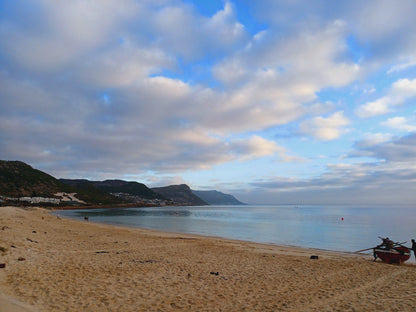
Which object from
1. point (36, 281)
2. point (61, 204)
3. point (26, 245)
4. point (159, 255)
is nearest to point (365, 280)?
point (159, 255)

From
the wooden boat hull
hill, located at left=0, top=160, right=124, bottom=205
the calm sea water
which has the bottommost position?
the calm sea water

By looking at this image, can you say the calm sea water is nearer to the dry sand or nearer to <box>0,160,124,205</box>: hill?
the dry sand

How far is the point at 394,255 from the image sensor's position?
1945 centimetres

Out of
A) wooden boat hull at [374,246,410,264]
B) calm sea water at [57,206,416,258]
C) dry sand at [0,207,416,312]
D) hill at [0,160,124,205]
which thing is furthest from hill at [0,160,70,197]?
wooden boat hull at [374,246,410,264]

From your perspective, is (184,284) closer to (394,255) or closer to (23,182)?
(394,255)

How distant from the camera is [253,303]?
8.88 meters

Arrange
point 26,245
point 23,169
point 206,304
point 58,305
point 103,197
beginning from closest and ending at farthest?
point 58,305 < point 206,304 < point 26,245 < point 23,169 < point 103,197

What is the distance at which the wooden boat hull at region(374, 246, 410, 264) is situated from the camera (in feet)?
63.5

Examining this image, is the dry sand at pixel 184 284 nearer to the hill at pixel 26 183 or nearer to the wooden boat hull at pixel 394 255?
the wooden boat hull at pixel 394 255

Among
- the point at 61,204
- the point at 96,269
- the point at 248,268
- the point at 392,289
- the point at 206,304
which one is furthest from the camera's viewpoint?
the point at 61,204

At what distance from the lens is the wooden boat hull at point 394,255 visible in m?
19.4

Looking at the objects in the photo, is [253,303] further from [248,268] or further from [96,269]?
[96,269]

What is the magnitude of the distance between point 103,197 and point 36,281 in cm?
19440

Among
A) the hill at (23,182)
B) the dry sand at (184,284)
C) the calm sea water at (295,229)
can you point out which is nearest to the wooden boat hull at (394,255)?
the dry sand at (184,284)
